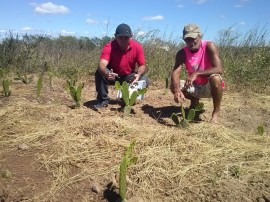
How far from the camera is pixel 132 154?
10.1 feet

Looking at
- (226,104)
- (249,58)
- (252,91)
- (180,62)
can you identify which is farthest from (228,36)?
(180,62)

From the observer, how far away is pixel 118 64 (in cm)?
500

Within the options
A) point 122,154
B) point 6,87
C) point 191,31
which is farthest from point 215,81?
point 6,87

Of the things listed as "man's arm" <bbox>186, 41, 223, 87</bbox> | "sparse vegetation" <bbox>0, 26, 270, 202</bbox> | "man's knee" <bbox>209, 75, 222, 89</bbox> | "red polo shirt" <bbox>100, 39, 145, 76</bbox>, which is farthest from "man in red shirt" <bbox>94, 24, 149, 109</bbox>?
"man's knee" <bbox>209, 75, 222, 89</bbox>

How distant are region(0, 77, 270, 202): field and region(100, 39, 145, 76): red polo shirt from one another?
2.32 feet

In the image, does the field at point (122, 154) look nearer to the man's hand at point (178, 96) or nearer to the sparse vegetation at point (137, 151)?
the sparse vegetation at point (137, 151)

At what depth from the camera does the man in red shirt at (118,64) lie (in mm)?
4727

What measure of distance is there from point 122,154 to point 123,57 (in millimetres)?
2153

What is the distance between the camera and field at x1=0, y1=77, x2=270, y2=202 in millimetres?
2605

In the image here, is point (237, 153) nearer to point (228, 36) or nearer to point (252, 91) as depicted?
point (252, 91)

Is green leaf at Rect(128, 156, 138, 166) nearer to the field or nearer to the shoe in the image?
the field

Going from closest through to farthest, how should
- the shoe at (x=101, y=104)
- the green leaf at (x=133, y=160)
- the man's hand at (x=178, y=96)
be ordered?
the green leaf at (x=133, y=160) → the man's hand at (x=178, y=96) → the shoe at (x=101, y=104)

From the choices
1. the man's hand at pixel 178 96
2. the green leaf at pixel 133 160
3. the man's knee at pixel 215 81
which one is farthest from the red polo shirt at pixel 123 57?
the green leaf at pixel 133 160

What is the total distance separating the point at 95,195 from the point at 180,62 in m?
2.37
